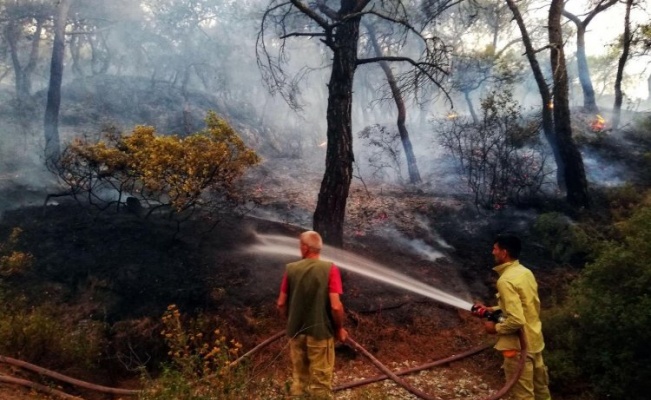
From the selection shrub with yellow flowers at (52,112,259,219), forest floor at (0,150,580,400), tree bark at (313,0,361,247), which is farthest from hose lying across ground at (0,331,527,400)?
shrub with yellow flowers at (52,112,259,219)

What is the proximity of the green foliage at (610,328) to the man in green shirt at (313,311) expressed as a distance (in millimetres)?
2849

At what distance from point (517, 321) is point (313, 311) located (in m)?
1.88

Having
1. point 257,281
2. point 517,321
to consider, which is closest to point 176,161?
point 257,281

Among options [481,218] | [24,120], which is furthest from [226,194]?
[24,120]

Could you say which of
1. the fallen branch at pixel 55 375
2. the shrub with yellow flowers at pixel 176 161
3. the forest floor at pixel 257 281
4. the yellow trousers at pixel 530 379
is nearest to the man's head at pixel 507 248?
the yellow trousers at pixel 530 379

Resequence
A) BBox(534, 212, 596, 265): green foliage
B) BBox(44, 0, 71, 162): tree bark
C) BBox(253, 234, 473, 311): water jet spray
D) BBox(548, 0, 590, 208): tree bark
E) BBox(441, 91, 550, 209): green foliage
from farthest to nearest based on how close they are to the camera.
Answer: BBox(44, 0, 71, 162): tree bark < BBox(441, 91, 550, 209): green foliage < BBox(548, 0, 590, 208): tree bark < BBox(534, 212, 596, 265): green foliage < BBox(253, 234, 473, 311): water jet spray

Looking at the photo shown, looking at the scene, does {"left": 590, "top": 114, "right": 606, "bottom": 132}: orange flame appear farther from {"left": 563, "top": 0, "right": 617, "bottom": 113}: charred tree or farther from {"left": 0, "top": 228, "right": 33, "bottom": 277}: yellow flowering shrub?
{"left": 0, "top": 228, "right": 33, "bottom": 277}: yellow flowering shrub

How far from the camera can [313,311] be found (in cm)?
409

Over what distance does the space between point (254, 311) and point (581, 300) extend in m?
4.61

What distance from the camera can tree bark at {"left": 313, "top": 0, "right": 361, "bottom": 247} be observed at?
7664 mm

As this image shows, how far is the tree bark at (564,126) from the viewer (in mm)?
10562

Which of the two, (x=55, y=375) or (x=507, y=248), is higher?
(x=507, y=248)

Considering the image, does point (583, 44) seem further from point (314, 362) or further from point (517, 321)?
point (314, 362)

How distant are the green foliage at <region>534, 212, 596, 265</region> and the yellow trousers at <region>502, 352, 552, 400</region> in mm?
4749
